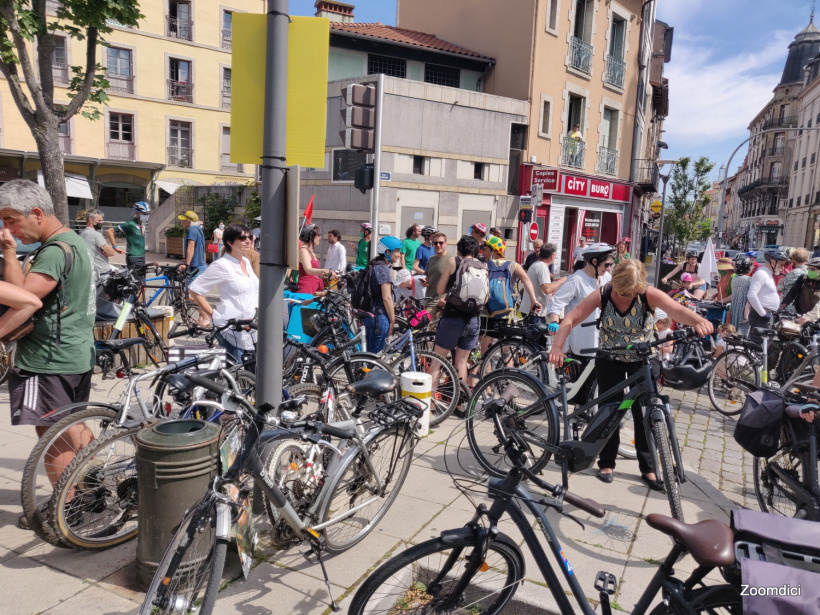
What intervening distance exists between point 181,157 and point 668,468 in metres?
33.4

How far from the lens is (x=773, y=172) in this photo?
7362 cm

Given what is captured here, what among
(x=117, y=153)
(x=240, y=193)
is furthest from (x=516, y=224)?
(x=117, y=153)

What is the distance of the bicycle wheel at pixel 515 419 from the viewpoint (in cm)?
438

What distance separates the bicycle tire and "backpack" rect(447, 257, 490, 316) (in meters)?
3.89

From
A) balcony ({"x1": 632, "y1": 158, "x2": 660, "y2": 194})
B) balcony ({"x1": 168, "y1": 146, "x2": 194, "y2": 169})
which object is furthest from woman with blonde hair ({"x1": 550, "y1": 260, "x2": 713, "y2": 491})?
balcony ({"x1": 168, "y1": 146, "x2": 194, "y2": 169})

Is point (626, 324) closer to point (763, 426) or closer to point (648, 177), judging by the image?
point (763, 426)

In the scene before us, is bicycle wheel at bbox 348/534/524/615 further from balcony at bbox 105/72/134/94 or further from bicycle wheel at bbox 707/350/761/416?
balcony at bbox 105/72/134/94

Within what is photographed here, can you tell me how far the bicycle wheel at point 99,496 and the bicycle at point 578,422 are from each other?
2157mm

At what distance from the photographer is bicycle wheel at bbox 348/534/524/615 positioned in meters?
2.40

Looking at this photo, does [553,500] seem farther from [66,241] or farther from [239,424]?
[66,241]

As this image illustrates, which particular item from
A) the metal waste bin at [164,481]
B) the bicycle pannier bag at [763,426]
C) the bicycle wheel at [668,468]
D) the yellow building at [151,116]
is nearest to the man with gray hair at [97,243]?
the metal waste bin at [164,481]

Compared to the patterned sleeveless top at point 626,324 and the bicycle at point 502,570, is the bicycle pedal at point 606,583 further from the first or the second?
the patterned sleeveless top at point 626,324

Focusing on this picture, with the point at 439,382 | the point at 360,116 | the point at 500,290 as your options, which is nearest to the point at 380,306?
the point at 439,382

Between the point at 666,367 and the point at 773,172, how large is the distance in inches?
3294
